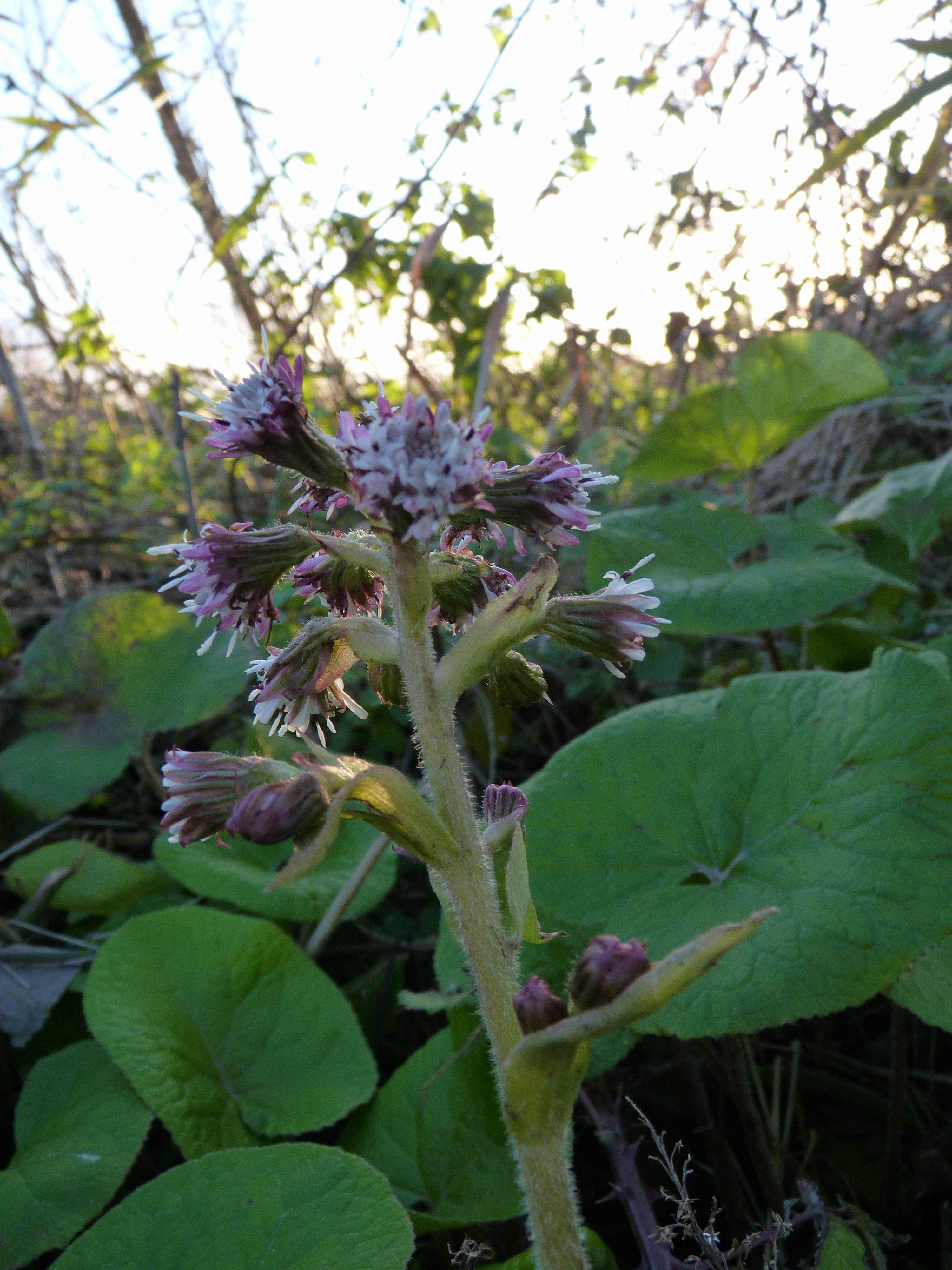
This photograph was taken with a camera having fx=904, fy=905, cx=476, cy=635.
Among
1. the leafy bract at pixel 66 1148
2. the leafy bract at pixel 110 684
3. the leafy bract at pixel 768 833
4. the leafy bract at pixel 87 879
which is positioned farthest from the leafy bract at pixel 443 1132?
the leafy bract at pixel 110 684

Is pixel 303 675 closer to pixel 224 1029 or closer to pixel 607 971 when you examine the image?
pixel 607 971

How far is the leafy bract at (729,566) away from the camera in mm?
1984

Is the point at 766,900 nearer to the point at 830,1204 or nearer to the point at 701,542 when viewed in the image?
the point at 830,1204

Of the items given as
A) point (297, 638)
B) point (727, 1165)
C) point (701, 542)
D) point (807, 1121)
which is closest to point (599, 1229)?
point (727, 1165)

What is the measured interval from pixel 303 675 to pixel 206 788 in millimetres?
165

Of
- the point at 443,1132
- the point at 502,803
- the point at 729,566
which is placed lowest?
the point at 443,1132

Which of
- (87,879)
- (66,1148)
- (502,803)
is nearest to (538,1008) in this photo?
(502,803)

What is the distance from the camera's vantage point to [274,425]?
946 millimetres

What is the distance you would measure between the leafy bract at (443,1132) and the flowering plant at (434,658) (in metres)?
0.49

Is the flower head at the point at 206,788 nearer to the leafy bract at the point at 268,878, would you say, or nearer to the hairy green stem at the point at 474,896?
the hairy green stem at the point at 474,896

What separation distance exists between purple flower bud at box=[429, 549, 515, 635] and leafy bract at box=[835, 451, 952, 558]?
1717mm

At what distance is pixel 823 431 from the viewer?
373 cm

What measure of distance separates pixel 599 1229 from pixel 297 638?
1.18m

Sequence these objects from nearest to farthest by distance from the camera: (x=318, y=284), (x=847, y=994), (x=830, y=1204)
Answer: (x=847, y=994)
(x=830, y=1204)
(x=318, y=284)
